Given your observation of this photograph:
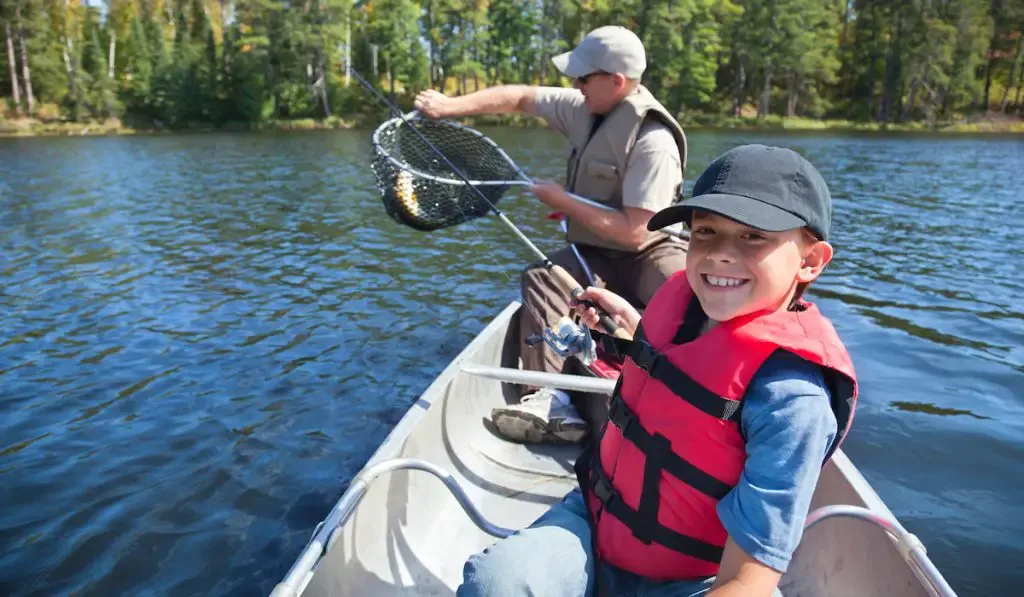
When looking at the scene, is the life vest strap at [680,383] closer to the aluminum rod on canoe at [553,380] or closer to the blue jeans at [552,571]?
the blue jeans at [552,571]

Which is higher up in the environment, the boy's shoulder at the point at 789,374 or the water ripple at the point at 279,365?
the boy's shoulder at the point at 789,374

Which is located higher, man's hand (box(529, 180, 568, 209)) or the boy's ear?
the boy's ear

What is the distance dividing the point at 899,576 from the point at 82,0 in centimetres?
8518

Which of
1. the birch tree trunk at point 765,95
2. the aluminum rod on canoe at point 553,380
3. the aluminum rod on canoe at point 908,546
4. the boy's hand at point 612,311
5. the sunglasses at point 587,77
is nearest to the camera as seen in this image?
the aluminum rod on canoe at point 908,546

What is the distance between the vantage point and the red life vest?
76.7 inches

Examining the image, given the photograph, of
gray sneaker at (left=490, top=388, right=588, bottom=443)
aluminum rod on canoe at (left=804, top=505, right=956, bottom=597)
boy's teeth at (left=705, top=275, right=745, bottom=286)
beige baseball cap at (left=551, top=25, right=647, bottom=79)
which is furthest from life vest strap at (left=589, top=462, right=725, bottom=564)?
beige baseball cap at (left=551, top=25, right=647, bottom=79)

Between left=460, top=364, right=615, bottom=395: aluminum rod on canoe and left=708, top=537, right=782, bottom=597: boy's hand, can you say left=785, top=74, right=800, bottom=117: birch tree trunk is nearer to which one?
left=460, top=364, right=615, bottom=395: aluminum rod on canoe

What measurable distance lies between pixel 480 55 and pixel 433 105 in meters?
60.8

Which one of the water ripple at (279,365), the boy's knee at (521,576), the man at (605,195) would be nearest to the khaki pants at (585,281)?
the man at (605,195)

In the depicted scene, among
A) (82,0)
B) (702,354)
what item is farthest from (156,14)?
(702,354)

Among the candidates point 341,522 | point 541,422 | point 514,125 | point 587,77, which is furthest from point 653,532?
point 514,125

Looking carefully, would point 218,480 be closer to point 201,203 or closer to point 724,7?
point 201,203

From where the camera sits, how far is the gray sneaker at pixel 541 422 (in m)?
4.42

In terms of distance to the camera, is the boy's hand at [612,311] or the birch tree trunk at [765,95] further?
the birch tree trunk at [765,95]
